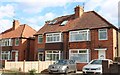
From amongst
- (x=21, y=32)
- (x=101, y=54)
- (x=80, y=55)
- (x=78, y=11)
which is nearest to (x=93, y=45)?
(x=101, y=54)

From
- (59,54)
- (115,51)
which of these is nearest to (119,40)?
(115,51)

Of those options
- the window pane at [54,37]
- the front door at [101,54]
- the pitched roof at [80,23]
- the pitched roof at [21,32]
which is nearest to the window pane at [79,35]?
the pitched roof at [80,23]

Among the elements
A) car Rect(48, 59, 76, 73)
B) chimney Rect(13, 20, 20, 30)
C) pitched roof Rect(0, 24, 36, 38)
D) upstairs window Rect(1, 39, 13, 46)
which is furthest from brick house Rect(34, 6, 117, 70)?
chimney Rect(13, 20, 20, 30)

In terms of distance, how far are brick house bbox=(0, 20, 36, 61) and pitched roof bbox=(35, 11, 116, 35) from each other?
6199mm

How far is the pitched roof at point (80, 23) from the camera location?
33938 millimetres

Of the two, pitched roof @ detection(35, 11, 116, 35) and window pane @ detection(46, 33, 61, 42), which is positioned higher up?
pitched roof @ detection(35, 11, 116, 35)

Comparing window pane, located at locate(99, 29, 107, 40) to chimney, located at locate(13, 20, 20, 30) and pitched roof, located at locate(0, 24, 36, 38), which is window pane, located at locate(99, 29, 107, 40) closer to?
pitched roof, located at locate(0, 24, 36, 38)

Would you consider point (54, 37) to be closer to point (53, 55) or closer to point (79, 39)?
point (53, 55)

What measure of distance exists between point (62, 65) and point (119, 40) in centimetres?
1141

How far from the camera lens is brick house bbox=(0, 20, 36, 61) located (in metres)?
45.7

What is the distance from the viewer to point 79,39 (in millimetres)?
34594

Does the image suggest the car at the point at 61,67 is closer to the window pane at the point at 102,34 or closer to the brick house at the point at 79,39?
the brick house at the point at 79,39

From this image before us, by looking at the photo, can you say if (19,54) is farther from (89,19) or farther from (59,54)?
(89,19)

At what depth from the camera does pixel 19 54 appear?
1790 inches
